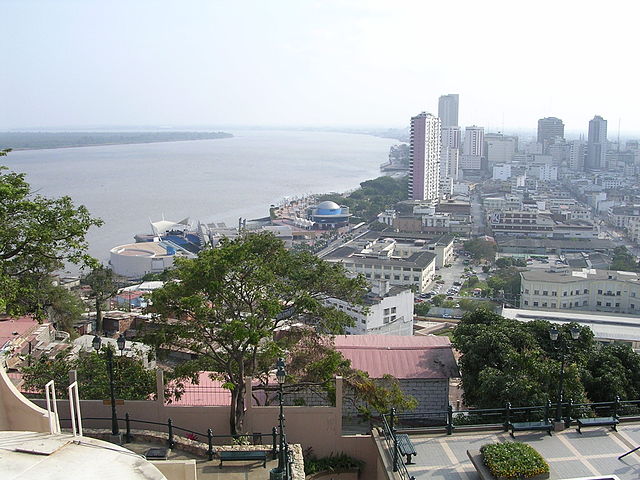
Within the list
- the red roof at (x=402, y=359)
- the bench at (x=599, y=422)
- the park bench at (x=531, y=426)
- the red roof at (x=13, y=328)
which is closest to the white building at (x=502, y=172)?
the red roof at (x=13, y=328)

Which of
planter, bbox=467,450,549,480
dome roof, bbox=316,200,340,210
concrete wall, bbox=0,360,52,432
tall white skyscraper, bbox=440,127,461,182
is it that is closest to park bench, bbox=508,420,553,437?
planter, bbox=467,450,549,480

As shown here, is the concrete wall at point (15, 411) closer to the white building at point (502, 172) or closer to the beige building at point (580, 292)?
the beige building at point (580, 292)

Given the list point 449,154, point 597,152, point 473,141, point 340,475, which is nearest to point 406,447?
point 340,475

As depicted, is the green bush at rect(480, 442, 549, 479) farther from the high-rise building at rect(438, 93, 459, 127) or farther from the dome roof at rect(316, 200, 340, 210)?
the high-rise building at rect(438, 93, 459, 127)

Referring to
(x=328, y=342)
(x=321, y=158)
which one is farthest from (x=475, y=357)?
(x=321, y=158)

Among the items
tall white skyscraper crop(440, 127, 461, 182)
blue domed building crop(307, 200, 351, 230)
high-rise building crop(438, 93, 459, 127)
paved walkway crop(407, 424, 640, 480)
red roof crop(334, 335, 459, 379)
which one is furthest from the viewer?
high-rise building crop(438, 93, 459, 127)

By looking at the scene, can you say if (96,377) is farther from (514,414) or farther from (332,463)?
(514,414)

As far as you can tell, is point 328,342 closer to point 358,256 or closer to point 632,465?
point 632,465
